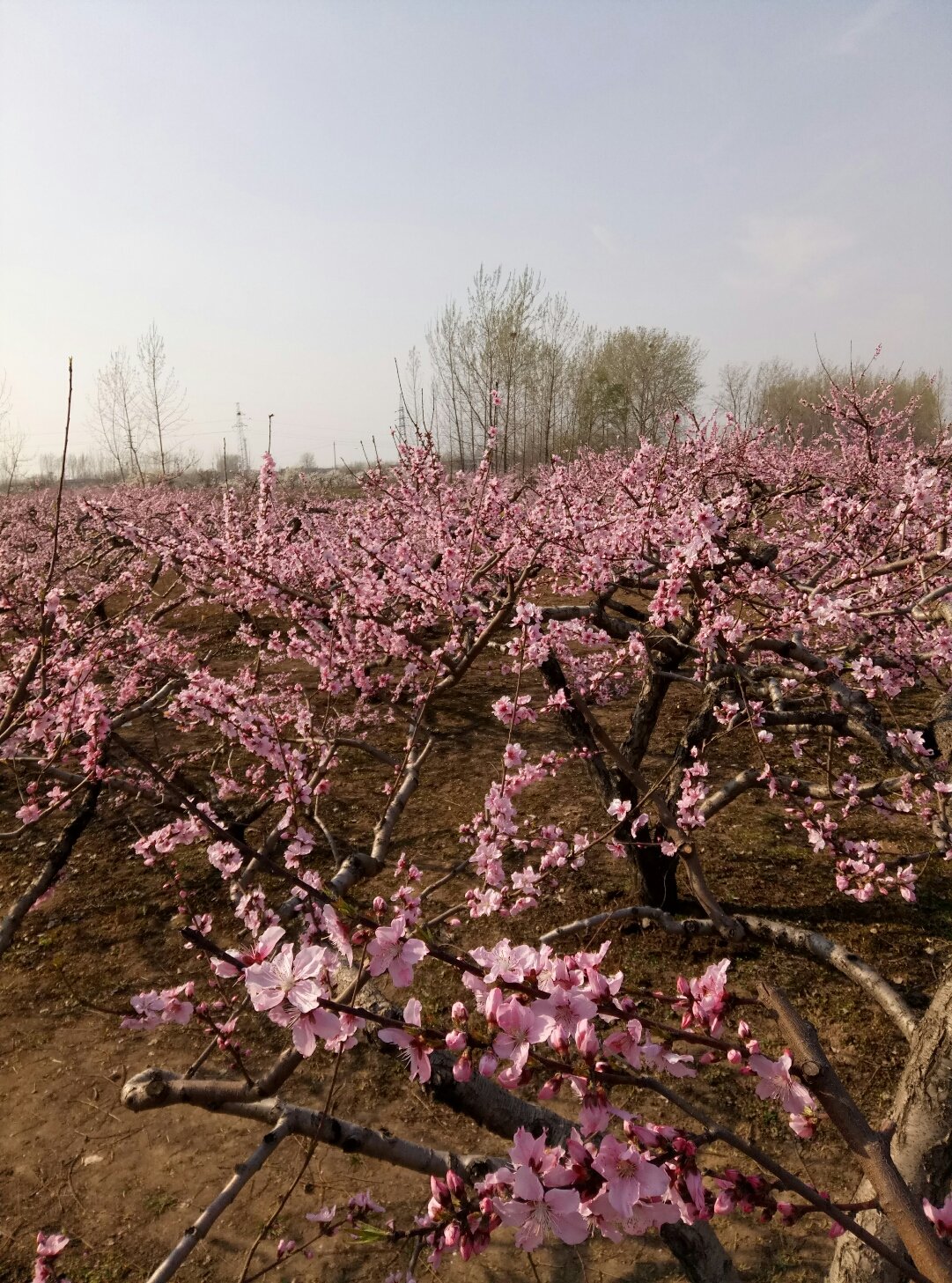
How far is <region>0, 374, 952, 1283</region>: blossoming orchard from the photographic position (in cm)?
123

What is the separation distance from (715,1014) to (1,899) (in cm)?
640

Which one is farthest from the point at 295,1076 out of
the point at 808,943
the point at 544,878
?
the point at 808,943

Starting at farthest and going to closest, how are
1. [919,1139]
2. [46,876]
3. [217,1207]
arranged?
1. [46,876]
2. [919,1139]
3. [217,1207]

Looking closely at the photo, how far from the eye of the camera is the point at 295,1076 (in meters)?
3.92

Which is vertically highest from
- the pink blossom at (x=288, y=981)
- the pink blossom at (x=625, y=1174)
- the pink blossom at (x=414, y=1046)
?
the pink blossom at (x=288, y=981)

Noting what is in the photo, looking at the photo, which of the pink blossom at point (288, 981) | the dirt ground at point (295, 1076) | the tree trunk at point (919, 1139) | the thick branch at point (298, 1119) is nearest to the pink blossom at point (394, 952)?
the pink blossom at point (288, 981)

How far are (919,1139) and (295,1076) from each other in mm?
3302

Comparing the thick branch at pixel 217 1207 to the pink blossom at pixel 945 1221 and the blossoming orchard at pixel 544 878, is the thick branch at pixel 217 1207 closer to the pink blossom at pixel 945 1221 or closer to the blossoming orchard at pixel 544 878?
the blossoming orchard at pixel 544 878

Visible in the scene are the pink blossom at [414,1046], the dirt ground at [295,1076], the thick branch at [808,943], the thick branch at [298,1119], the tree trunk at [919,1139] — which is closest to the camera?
the pink blossom at [414,1046]

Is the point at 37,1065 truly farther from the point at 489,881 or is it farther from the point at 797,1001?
the point at 797,1001

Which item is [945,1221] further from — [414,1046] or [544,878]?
[544,878]

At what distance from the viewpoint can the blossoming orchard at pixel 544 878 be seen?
4.02ft

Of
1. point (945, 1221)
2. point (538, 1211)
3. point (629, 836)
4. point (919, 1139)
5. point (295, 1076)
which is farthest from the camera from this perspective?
point (629, 836)

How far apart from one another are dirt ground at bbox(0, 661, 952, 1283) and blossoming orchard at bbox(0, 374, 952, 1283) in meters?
0.04
